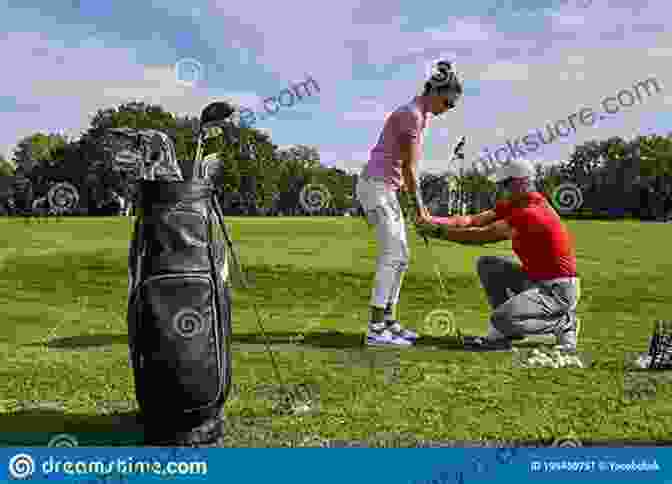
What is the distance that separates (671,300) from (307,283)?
6449 millimetres

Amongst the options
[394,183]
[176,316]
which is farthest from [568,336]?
[176,316]

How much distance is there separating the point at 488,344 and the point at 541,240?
1.12 m

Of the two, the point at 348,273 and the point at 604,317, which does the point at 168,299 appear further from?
the point at 348,273

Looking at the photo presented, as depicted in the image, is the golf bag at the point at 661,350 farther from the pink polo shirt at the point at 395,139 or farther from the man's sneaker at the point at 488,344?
the pink polo shirt at the point at 395,139

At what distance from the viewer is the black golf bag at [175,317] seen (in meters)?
4.20

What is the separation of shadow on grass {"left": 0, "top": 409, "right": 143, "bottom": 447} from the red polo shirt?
13.4 feet

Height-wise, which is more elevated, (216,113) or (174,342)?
(216,113)


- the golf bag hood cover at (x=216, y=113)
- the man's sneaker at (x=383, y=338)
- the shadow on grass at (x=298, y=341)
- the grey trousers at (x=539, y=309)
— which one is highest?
the golf bag hood cover at (x=216, y=113)

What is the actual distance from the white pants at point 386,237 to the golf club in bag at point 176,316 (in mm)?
3294

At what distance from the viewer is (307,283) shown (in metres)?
14.1

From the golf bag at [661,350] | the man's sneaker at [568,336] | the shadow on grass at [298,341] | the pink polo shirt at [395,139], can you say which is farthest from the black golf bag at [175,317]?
the man's sneaker at [568,336]

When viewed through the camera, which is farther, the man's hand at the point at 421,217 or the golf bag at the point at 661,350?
the man's hand at the point at 421,217

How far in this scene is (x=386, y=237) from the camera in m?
7.41

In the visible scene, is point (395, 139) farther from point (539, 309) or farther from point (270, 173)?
point (270, 173)
